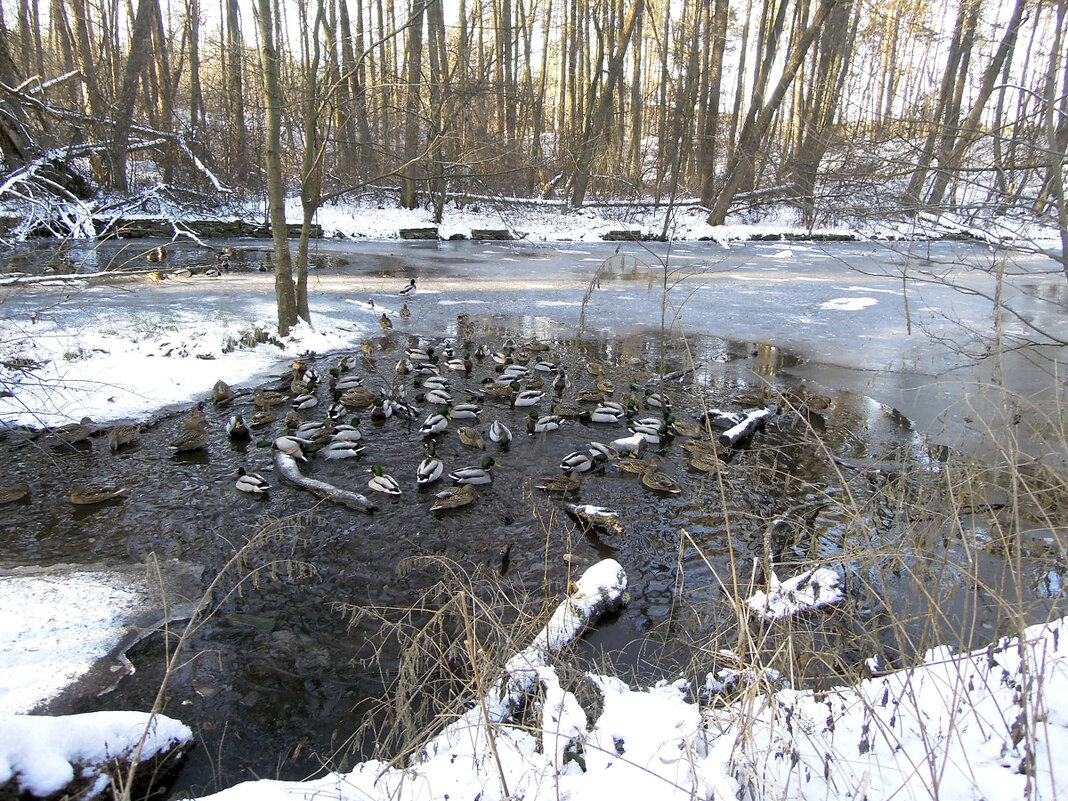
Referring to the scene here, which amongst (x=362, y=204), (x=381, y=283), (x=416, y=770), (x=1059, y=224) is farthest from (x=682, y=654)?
(x=362, y=204)

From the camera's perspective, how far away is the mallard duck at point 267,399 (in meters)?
6.79

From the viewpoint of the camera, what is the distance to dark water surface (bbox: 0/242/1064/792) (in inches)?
117

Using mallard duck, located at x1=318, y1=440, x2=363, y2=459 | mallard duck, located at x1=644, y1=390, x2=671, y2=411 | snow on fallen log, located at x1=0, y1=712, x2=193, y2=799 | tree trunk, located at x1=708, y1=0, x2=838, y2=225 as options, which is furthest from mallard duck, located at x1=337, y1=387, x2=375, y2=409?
tree trunk, located at x1=708, y1=0, x2=838, y2=225

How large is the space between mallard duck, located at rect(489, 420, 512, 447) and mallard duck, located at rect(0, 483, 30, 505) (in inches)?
142

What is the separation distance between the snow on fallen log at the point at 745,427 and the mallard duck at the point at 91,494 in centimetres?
496

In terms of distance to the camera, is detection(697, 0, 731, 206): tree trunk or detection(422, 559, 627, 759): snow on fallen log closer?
detection(422, 559, 627, 759): snow on fallen log

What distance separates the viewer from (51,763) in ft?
7.63

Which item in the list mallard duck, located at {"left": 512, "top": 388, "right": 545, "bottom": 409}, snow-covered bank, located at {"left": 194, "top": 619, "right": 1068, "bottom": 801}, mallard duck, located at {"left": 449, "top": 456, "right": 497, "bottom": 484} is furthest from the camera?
mallard duck, located at {"left": 512, "top": 388, "right": 545, "bottom": 409}

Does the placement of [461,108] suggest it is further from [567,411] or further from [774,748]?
[774,748]

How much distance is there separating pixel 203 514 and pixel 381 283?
31.1 ft

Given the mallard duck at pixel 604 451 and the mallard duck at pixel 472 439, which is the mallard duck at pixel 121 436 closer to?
the mallard duck at pixel 472 439

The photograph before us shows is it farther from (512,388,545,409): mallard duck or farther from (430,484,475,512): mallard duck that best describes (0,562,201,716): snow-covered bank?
(512,388,545,409): mallard duck

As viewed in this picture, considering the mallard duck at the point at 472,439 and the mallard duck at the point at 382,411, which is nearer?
the mallard duck at the point at 472,439

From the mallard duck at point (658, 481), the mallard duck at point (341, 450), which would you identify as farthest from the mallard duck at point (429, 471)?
the mallard duck at point (658, 481)
